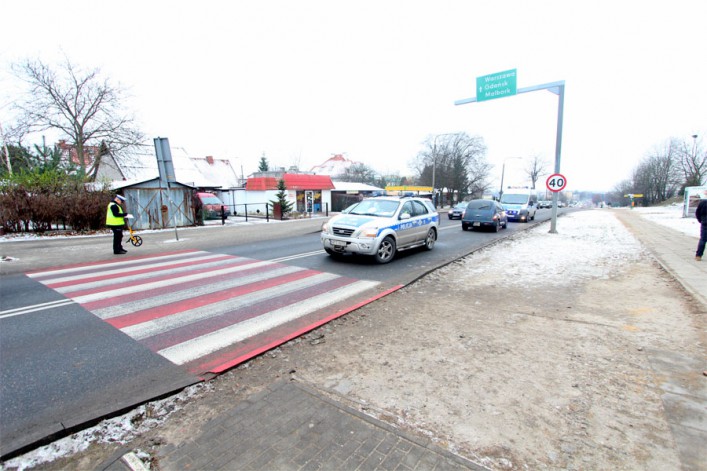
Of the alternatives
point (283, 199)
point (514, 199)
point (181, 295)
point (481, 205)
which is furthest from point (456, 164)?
point (181, 295)

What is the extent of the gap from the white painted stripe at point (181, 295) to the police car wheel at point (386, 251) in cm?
228

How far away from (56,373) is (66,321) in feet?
5.66

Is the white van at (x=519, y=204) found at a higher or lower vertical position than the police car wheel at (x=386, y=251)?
higher

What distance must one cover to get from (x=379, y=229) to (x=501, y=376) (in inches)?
227

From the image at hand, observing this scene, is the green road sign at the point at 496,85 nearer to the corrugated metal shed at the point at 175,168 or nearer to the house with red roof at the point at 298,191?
the corrugated metal shed at the point at 175,168

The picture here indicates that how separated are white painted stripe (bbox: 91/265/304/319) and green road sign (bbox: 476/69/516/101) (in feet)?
39.2

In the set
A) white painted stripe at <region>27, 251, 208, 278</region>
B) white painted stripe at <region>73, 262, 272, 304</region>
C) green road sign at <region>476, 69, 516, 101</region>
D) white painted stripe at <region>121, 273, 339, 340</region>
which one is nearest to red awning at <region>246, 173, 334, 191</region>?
green road sign at <region>476, 69, 516, 101</region>

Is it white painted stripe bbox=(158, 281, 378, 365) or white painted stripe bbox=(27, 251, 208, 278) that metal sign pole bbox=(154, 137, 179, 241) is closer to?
white painted stripe bbox=(27, 251, 208, 278)

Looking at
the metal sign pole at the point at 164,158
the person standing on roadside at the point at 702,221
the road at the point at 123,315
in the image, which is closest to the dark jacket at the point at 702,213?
the person standing on roadside at the point at 702,221

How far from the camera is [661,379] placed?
334cm

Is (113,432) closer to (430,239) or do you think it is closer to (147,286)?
(147,286)

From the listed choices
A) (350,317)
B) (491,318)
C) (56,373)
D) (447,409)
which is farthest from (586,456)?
(56,373)

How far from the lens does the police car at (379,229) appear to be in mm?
8750

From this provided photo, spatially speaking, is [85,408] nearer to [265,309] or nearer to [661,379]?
[265,309]
